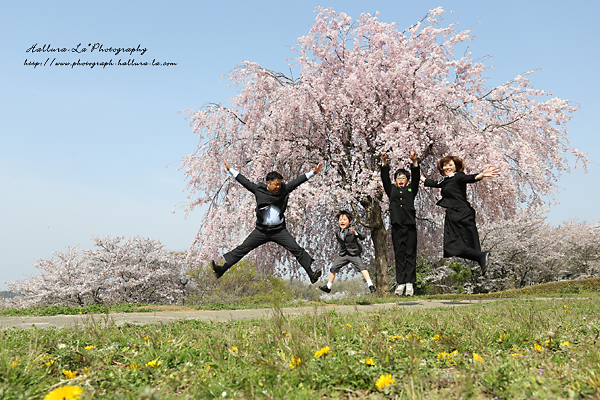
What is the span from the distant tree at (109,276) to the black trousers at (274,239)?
38.5ft

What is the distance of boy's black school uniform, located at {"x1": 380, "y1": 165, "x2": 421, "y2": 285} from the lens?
7.16 m

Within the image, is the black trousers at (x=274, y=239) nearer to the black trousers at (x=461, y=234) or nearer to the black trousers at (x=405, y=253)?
the black trousers at (x=405, y=253)

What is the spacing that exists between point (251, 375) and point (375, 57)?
45.8ft

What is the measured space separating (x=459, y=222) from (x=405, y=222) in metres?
0.90

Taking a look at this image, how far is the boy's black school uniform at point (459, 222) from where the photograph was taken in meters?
6.76

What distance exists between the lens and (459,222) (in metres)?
6.84

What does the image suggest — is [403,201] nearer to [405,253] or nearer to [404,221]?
[404,221]

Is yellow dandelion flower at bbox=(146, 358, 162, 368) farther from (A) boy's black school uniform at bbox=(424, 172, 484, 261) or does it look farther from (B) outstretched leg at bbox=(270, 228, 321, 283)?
(B) outstretched leg at bbox=(270, 228, 321, 283)

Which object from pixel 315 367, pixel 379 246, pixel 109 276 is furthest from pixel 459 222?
pixel 109 276

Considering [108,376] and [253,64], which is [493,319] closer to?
[108,376]

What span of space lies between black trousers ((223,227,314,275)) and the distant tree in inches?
462

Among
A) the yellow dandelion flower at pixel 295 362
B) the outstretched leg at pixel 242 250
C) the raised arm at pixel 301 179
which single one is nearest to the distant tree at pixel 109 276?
the outstretched leg at pixel 242 250

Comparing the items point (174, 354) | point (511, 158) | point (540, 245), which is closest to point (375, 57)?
point (511, 158)

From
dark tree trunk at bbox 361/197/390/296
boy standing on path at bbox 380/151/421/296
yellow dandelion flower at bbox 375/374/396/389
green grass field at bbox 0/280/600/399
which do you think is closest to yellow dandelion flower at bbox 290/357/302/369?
green grass field at bbox 0/280/600/399
